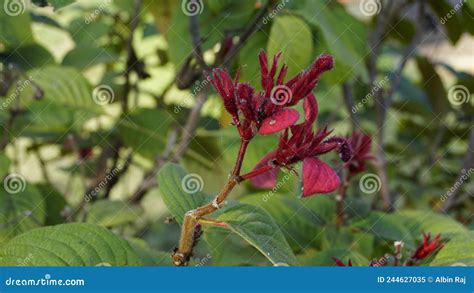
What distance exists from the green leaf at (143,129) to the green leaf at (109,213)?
33 cm

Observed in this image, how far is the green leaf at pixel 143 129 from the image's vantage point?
2273 millimetres

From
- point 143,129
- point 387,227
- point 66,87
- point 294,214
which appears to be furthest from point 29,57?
point 387,227

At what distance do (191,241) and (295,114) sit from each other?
0.29 meters

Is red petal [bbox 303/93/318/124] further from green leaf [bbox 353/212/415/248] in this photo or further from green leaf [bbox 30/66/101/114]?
green leaf [bbox 30/66/101/114]

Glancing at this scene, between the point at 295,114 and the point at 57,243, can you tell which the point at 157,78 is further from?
the point at 295,114

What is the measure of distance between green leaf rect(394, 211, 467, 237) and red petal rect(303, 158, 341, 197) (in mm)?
688

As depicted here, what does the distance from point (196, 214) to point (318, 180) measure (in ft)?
0.67

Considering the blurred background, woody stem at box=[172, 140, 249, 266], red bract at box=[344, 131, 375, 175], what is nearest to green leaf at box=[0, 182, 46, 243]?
the blurred background

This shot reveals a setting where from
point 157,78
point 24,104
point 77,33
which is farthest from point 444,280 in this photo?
point 157,78

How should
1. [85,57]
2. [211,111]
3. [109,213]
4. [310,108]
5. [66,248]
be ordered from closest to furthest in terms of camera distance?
[310,108] → [66,248] → [109,213] → [85,57] → [211,111]

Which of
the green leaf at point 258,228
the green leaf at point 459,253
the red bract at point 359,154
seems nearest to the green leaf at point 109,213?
the red bract at point 359,154

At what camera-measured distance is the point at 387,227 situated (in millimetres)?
1729

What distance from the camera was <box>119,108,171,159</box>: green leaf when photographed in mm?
→ 2273

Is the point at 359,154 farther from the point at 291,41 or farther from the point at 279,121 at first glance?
the point at 279,121
